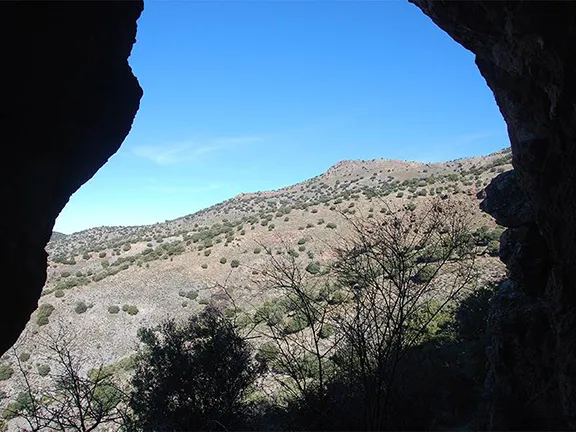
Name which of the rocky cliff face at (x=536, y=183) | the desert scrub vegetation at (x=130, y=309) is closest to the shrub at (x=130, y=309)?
the desert scrub vegetation at (x=130, y=309)

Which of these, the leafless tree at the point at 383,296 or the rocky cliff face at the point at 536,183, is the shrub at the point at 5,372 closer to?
the leafless tree at the point at 383,296

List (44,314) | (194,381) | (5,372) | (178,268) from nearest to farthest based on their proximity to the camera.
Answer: (194,381) → (5,372) → (44,314) → (178,268)

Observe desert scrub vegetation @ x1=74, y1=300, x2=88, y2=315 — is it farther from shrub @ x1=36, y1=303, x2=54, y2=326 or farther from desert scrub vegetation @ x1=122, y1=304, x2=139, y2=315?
desert scrub vegetation @ x1=122, y1=304, x2=139, y2=315

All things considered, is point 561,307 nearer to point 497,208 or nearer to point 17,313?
point 497,208

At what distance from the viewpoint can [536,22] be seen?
522 cm

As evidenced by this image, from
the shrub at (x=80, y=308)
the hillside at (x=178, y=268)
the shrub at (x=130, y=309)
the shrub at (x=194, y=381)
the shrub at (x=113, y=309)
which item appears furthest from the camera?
the shrub at (x=80, y=308)

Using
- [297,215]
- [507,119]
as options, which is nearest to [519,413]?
[507,119]

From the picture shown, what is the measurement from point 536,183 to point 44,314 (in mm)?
32623

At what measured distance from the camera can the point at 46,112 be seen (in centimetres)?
657

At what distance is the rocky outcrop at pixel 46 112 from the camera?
5793 mm

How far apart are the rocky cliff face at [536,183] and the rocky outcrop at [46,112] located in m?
6.27

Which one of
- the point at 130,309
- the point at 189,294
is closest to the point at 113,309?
the point at 130,309

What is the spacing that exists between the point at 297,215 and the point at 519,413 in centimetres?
4133

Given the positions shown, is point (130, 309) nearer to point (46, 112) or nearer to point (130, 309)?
point (130, 309)
